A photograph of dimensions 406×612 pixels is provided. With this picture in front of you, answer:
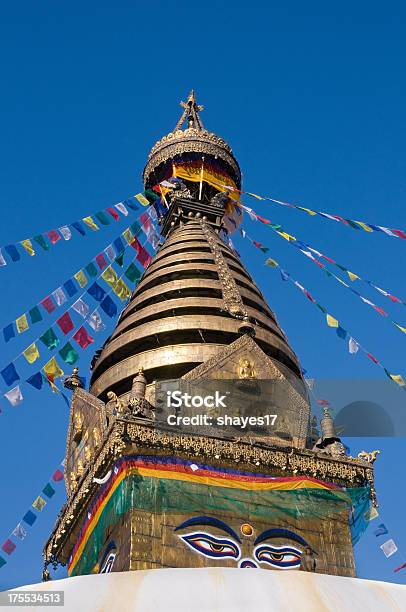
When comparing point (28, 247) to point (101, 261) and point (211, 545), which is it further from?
point (211, 545)

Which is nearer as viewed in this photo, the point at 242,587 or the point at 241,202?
the point at 242,587

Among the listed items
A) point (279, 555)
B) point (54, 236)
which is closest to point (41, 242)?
point (54, 236)

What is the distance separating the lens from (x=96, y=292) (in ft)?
67.3

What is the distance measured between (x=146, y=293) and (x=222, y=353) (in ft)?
14.4

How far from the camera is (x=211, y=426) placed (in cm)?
1392

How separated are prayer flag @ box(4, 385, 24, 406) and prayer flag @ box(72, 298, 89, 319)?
3324 millimetres

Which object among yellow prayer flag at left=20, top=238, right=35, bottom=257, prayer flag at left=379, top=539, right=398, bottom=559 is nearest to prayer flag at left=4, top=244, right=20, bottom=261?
yellow prayer flag at left=20, top=238, right=35, bottom=257

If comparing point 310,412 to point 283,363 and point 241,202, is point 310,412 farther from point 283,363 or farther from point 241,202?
point 241,202

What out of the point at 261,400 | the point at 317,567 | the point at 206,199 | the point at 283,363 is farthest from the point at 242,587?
the point at 206,199

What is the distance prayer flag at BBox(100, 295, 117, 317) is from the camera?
2056 centimetres

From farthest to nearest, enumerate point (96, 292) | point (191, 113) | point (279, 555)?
1. point (191, 113)
2. point (96, 292)
3. point (279, 555)

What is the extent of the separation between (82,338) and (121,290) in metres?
3.16

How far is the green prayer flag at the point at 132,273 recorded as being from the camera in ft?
74.1

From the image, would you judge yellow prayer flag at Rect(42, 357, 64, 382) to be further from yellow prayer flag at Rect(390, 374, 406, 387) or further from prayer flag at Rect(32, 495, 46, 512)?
yellow prayer flag at Rect(390, 374, 406, 387)
